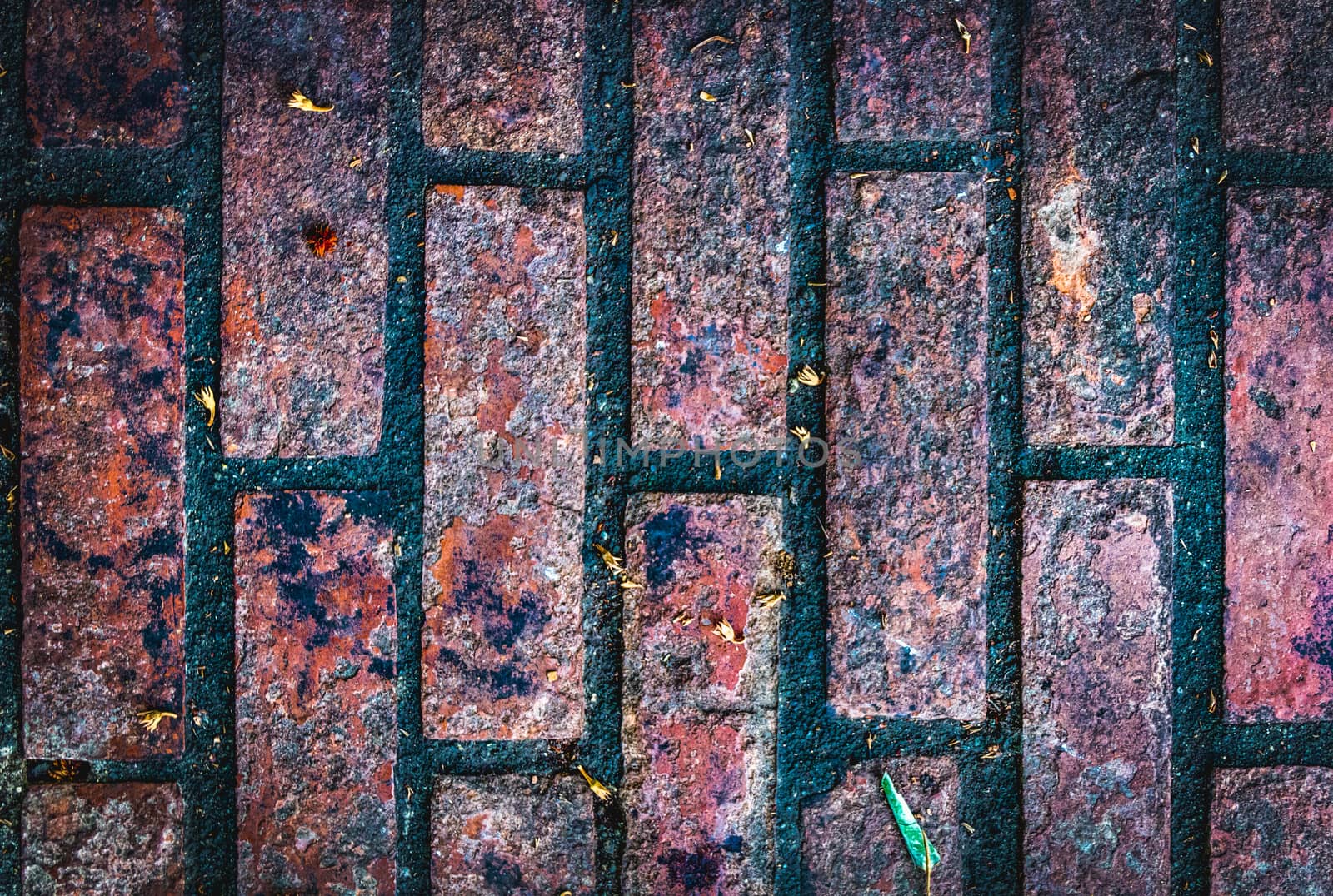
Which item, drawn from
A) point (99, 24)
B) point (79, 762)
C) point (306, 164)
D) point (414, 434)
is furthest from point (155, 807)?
point (99, 24)

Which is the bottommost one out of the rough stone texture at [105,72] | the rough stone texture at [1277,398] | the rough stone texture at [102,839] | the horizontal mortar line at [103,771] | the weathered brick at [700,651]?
the rough stone texture at [102,839]

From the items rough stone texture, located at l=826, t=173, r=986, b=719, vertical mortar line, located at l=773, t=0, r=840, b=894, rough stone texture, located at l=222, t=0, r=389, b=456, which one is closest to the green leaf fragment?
vertical mortar line, located at l=773, t=0, r=840, b=894

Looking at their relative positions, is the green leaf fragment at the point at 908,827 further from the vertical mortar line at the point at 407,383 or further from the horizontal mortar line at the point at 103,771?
the horizontal mortar line at the point at 103,771

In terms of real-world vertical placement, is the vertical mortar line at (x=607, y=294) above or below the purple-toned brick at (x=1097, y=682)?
above

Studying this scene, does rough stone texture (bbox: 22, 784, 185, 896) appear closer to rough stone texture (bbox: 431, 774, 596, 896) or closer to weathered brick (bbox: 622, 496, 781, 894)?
rough stone texture (bbox: 431, 774, 596, 896)

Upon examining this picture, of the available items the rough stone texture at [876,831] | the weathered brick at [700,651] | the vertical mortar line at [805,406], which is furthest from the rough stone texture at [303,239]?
the rough stone texture at [876,831]
